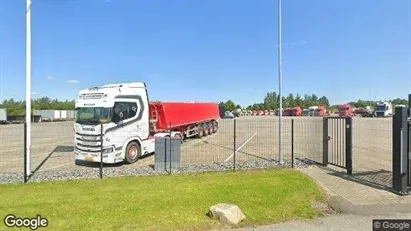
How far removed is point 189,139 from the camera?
23.4 metres

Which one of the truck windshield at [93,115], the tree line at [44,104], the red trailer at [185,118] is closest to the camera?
the truck windshield at [93,115]

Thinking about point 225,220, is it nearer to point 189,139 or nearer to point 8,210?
point 8,210

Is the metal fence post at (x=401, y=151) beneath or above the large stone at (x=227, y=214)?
above

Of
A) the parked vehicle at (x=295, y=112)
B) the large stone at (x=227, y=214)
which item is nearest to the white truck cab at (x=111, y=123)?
the large stone at (x=227, y=214)

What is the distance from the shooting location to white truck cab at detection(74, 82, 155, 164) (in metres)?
11.8

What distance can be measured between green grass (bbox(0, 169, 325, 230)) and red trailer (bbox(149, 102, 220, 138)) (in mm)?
5735

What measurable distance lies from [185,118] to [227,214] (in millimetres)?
15461

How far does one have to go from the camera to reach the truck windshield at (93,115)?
12.0 meters

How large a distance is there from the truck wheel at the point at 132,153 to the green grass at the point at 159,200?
3.56 meters

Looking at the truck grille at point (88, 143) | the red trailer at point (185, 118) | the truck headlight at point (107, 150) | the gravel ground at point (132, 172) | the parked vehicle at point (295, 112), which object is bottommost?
the gravel ground at point (132, 172)

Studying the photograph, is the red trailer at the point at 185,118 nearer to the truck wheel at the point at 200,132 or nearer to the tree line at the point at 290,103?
the truck wheel at the point at 200,132

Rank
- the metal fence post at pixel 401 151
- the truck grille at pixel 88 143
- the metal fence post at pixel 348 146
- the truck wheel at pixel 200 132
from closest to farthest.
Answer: the metal fence post at pixel 401 151 < the metal fence post at pixel 348 146 < the truck grille at pixel 88 143 < the truck wheel at pixel 200 132

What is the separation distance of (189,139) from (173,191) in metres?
15.9

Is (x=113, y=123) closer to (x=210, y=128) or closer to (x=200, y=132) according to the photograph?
(x=200, y=132)
